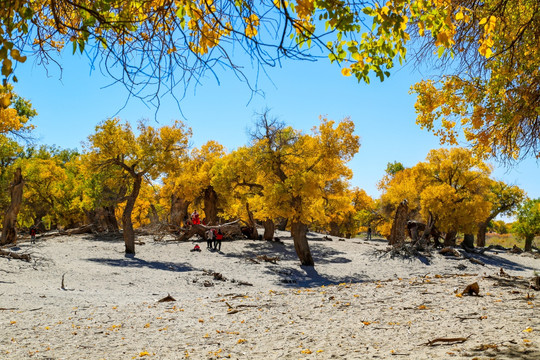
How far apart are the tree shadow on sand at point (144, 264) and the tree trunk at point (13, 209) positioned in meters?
4.61

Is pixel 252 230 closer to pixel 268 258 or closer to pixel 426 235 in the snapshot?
pixel 268 258

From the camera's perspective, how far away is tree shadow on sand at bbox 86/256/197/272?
15.3 m

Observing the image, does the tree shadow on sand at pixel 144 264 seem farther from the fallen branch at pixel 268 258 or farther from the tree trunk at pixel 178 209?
the tree trunk at pixel 178 209

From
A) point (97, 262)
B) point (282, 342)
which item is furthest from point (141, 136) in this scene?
point (282, 342)

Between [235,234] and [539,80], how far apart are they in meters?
20.9

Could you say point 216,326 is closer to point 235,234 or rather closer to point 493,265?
point 493,265

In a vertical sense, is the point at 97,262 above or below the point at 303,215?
below

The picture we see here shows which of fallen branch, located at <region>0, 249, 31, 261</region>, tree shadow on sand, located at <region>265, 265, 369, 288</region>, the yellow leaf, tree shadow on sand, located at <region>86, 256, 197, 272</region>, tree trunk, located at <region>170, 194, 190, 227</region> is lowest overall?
tree shadow on sand, located at <region>86, 256, 197, 272</region>

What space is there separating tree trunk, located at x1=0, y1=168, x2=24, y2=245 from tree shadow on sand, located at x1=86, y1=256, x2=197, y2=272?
4.61m

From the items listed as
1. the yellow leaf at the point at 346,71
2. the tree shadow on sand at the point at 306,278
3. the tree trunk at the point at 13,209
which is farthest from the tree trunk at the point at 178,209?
the yellow leaf at the point at 346,71

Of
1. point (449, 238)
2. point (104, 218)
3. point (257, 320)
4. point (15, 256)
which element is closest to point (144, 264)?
point (15, 256)

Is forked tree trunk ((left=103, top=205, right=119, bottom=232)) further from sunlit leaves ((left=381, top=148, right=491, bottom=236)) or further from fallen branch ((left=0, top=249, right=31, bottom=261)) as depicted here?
sunlit leaves ((left=381, top=148, right=491, bottom=236))

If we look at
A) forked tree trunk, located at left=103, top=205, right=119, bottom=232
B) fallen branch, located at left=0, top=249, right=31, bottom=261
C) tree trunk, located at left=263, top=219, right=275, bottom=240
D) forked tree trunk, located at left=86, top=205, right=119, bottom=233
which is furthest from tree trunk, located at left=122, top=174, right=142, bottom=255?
forked tree trunk, located at left=103, top=205, right=119, bottom=232

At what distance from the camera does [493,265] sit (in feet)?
59.2
